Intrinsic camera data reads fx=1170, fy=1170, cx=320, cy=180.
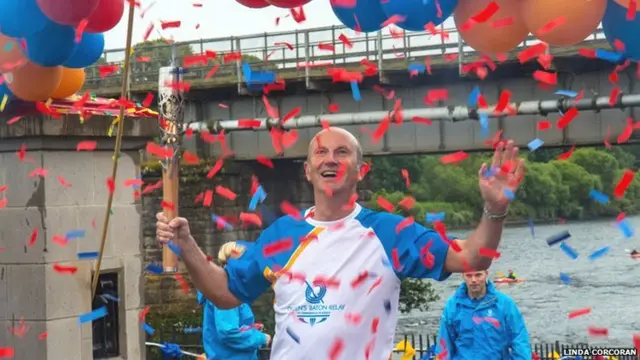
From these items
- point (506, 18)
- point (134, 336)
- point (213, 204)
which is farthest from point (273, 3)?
point (213, 204)

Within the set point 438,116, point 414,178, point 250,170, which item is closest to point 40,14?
point 438,116

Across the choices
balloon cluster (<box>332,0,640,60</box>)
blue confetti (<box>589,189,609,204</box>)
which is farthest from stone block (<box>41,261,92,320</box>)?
blue confetti (<box>589,189,609,204</box>)

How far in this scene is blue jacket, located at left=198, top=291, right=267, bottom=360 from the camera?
25.1ft

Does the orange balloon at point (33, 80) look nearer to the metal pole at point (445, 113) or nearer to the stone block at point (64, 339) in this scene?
the stone block at point (64, 339)

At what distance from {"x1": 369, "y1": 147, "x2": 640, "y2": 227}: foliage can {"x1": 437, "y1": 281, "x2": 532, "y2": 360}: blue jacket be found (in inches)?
1108

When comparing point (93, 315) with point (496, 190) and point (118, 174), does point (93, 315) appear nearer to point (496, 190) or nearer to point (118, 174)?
point (118, 174)

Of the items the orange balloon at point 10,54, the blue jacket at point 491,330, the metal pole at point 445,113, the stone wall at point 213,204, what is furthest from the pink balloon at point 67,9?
the stone wall at point 213,204

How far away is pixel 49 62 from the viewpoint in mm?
5551

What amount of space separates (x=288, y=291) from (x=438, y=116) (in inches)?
624

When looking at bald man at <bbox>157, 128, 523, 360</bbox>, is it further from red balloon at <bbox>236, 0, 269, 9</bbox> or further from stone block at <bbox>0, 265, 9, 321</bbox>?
stone block at <bbox>0, 265, 9, 321</bbox>

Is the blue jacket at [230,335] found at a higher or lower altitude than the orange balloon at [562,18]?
lower

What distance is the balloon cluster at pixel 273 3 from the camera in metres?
5.02

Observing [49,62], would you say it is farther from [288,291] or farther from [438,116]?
[438,116]

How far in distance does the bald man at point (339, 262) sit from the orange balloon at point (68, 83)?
2.58 m
